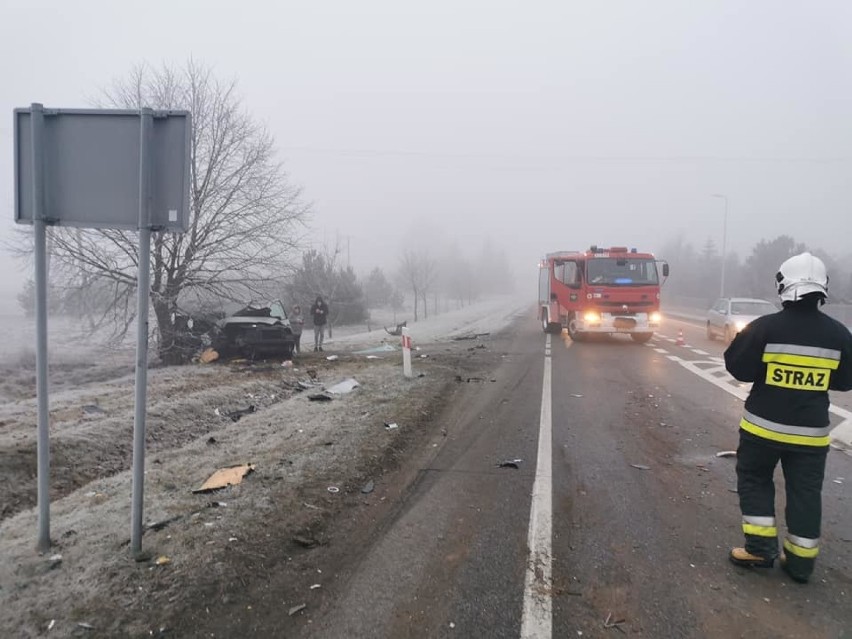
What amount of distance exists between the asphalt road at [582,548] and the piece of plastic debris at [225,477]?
1.50 metres

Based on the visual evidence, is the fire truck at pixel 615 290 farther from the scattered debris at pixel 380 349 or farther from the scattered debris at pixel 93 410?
the scattered debris at pixel 93 410

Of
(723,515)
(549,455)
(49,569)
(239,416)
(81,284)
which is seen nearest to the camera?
(49,569)

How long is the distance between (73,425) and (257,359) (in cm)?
714

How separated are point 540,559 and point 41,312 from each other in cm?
344

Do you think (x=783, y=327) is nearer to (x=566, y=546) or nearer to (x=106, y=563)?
(x=566, y=546)

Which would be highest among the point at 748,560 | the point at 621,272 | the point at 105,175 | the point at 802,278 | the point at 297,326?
the point at 105,175

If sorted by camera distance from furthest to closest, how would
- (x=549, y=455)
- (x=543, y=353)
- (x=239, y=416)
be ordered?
(x=543, y=353), (x=239, y=416), (x=549, y=455)

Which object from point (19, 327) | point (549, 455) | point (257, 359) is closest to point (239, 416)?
point (549, 455)

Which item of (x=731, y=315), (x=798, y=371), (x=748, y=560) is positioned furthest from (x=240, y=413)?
(x=731, y=315)

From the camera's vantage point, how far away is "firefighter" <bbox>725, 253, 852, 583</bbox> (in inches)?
135

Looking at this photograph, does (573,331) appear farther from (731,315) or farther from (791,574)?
(791,574)

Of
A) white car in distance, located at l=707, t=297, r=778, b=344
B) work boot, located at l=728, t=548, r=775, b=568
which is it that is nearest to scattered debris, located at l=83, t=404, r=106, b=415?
work boot, located at l=728, t=548, r=775, b=568

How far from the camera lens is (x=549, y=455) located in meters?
5.89

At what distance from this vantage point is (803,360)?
11.4 ft
